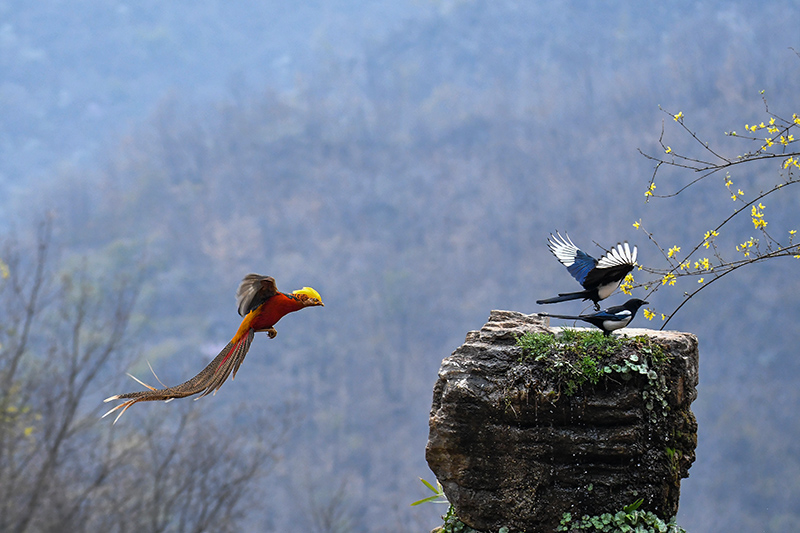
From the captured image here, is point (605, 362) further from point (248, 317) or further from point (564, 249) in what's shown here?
point (248, 317)

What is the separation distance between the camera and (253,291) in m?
3.41

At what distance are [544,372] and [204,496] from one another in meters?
5.96

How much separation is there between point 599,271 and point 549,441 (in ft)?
3.67

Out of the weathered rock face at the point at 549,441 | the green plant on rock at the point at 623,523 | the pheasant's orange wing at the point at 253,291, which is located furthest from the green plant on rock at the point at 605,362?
the pheasant's orange wing at the point at 253,291

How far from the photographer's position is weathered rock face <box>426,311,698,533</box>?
3.96 metres

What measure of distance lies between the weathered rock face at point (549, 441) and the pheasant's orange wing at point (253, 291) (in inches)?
55.0

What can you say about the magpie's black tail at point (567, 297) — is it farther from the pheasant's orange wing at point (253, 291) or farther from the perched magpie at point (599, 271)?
the pheasant's orange wing at point (253, 291)

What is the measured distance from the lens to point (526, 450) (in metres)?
4.02

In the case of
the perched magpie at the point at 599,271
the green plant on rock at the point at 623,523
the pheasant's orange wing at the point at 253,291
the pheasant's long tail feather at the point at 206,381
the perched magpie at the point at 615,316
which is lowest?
the green plant on rock at the point at 623,523

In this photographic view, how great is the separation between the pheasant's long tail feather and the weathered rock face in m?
1.41

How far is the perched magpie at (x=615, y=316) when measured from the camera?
13.1ft

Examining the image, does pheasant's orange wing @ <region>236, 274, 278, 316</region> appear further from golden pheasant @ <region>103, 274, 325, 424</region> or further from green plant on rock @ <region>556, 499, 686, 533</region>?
green plant on rock @ <region>556, 499, 686, 533</region>

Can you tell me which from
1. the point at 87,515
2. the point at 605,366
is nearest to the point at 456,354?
the point at 605,366

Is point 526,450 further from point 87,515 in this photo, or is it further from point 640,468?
point 87,515
